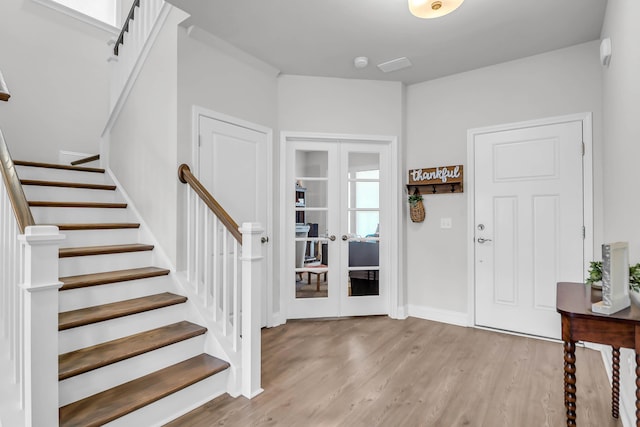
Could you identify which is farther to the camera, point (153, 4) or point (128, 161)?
point (128, 161)

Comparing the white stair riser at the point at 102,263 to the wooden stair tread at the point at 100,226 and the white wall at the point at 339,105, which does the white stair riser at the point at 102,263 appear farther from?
the white wall at the point at 339,105

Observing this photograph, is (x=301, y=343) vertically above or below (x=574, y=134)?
below

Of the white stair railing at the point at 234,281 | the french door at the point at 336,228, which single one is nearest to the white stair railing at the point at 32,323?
the white stair railing at the point at 234,281

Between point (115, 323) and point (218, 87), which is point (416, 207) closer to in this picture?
point (218, 87)

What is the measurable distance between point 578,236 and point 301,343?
259 centimetres

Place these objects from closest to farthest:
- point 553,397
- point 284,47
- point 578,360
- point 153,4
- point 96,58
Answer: point 553,397
point 578,360
point 153,4
point 284,47
point 96,58

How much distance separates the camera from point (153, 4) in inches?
115

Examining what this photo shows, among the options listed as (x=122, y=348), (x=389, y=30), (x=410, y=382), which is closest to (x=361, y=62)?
(x=389, y=30)

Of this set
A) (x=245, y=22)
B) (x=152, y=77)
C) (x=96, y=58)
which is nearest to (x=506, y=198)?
(x=245, y=22)

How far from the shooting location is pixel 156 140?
2871 millimetres

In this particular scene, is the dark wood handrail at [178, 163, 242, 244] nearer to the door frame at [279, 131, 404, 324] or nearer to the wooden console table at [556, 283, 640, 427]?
the door frame at [279, 131, 404, 324]

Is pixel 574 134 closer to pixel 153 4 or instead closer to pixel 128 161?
pixel 153 4

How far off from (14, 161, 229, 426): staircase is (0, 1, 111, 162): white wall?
1154mm

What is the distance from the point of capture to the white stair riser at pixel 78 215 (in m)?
2.55
